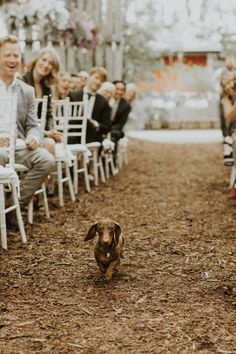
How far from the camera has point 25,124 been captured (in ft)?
16.9

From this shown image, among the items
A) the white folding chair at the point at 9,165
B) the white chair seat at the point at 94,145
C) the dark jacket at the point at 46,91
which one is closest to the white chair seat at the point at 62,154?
the dark jacket at the point at 46,91

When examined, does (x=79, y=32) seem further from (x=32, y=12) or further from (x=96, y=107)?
(x=96, y=107)

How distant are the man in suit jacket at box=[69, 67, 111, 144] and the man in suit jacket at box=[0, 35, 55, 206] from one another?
8.52 ft

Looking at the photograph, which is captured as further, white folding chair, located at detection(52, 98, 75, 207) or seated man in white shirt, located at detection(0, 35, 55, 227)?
white folding chair, located at detection(52, 98, 75, 207)

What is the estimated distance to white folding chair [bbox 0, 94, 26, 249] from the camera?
4.29 metres

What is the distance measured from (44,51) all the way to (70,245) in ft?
6.57

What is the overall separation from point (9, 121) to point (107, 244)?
171 centimetres

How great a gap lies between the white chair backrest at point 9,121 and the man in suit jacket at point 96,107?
289 cm

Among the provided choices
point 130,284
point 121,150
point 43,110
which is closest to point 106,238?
point 130,284

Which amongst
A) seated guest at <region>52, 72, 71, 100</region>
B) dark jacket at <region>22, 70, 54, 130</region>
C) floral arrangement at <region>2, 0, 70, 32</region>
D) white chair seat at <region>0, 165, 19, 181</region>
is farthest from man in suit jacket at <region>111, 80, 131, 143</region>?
white chair seat at <region>0, 165, 19, 181</region>

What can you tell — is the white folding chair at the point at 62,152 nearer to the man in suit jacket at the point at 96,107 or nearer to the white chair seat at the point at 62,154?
the white chair seat at the point at 62,154

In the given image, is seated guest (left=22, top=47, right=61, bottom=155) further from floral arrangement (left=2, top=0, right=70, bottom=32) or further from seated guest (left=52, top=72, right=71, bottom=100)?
floral arrangement (left=2, top=0, right=70, bottom=32)

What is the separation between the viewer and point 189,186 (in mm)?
7852

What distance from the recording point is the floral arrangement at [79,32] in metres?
9.34
